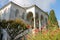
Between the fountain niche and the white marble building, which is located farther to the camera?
the white marble building

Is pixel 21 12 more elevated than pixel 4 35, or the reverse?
pixel 21 12

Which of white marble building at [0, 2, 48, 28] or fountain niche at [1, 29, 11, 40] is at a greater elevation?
white marble building at [0, 2, 48, 28]

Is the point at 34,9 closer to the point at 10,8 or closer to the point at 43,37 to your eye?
the point at 10,8

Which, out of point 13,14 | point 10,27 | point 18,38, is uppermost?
point 13,14

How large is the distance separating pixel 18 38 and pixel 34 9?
329 inches

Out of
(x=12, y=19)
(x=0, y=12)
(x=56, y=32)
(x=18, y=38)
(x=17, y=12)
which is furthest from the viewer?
(x=0, y=12)

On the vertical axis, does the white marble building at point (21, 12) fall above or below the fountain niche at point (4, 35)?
above

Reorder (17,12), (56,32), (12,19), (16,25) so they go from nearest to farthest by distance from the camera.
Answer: (56,32) < (16,25) < (12,19) < (17,12)

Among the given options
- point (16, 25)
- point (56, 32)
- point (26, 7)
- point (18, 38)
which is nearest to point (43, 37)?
point (56, 32)

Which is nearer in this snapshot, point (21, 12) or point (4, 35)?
point (4, 35)

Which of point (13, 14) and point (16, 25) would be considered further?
point (13, 14)

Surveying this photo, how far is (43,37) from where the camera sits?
24.0ft

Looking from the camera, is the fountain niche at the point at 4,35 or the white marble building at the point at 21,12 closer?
the fountain niche at the point at 4,35

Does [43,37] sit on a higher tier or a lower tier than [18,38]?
higher
